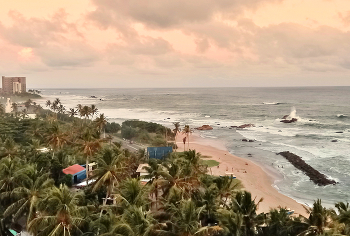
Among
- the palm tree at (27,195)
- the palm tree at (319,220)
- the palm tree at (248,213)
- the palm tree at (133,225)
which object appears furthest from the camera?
the palm tree at (27,195)

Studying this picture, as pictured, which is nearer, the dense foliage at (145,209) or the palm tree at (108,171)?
the dense foliage at (145,209)

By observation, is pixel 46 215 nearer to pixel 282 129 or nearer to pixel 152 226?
pixel 152 226

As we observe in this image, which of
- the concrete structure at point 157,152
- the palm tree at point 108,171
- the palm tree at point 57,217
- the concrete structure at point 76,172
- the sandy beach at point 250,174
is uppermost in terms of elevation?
the palm tree at point 108,171

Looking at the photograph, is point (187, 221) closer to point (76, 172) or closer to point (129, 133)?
point (76, 172)

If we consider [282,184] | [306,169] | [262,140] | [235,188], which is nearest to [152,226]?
[235,188]

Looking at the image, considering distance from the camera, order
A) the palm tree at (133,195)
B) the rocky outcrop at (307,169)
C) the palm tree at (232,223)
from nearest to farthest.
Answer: the palm tree at (232,223)
the palm tree at (133,195)
the rocky outcrop at (307,169)

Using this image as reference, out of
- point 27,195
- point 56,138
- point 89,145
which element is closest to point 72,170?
point 56,138

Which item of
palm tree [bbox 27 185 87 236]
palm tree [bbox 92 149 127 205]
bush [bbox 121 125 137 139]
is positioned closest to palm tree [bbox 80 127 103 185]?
palm tree [bbox 92 149 127 205]

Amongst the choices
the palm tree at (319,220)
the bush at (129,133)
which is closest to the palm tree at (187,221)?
the palm tree at (319,220)

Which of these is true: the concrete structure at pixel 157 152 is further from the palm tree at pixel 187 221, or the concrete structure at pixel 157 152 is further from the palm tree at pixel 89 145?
the palm tree at pixel 187 221
